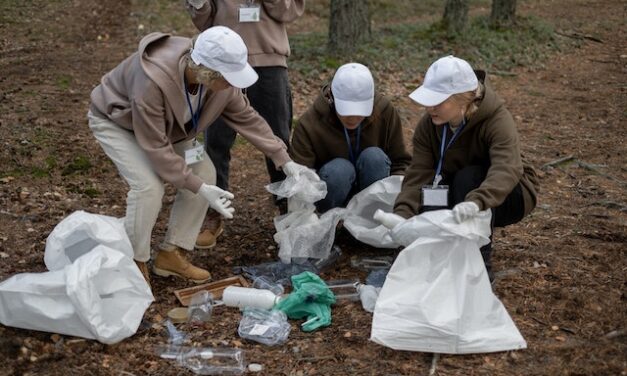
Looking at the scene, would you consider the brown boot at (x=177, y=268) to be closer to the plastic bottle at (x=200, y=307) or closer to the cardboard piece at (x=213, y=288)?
the cardboard piece at (x=213, y=288)

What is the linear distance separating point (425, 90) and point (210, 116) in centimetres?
101

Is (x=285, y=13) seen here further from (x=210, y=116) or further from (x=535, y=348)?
(x=535, y=348)

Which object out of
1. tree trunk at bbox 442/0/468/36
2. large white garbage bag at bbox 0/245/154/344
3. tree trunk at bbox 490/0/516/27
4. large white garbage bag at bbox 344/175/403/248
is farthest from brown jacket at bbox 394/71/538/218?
tree trunk at bbox 490/0/516/27

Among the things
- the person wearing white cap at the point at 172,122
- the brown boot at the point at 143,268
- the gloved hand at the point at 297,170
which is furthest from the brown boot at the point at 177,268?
the gloved hand at the point at 297,170

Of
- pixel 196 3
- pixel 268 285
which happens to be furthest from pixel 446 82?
pixel 196 3

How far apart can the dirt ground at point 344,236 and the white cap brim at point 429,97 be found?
89cm

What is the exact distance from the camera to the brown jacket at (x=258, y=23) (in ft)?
12.5

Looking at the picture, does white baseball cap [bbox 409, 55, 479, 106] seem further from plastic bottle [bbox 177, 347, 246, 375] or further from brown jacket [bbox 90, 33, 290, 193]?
plastic bottle [bbox 177, 347, 246, 375]

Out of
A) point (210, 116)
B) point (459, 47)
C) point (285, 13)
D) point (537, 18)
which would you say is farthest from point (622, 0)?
point (210, 116)

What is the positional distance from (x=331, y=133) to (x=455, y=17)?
5.55m

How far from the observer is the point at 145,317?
305 centimetres

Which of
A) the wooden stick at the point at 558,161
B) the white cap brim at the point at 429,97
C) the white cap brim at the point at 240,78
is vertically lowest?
the wooden stick at the point at 558,161

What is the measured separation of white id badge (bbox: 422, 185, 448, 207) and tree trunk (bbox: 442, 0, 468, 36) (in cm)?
580

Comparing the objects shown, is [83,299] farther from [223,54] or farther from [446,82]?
[446,82]
